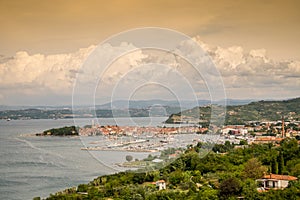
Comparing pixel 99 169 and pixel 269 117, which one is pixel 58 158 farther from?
pixel 269 117

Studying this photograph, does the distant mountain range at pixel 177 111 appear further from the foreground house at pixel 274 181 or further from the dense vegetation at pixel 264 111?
the foreground house at pixel 274 181

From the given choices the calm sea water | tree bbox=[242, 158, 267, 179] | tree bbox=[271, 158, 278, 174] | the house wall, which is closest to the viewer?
the house wall

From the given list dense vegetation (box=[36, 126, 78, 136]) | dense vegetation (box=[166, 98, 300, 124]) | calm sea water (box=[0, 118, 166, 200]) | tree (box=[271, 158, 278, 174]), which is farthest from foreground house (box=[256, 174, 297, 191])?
dense vegetation (box=[36, 126, 78, 136])

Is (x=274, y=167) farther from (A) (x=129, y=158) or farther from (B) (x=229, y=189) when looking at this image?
(A) (x=129, y=158)

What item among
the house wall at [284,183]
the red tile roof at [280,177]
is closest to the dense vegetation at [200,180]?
the red tile roof at [280,177]

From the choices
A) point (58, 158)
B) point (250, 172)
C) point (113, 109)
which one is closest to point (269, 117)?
point (58, 158)

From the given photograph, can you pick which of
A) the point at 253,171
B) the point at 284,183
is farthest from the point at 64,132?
the point at 284,183

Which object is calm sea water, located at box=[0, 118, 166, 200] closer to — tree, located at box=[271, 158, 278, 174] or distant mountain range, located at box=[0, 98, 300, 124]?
distant mountain range, located at box=[0, 98, 300, 124]

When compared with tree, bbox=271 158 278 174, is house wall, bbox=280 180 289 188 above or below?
below
